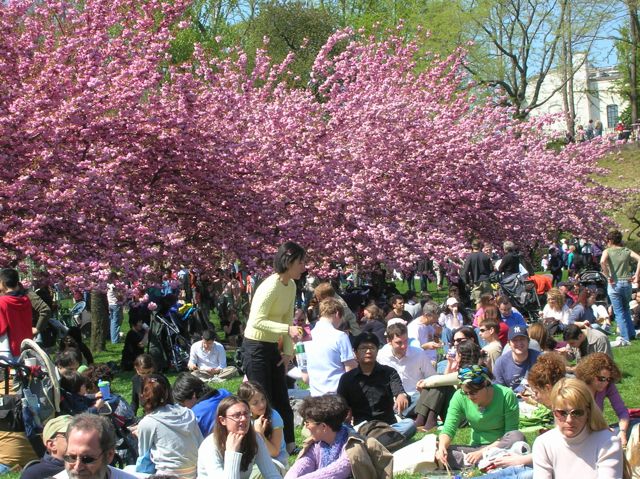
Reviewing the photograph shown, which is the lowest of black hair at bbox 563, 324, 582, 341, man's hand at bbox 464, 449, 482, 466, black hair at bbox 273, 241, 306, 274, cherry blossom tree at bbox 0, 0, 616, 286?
man's hand at bbox 464, 449, 482, 466

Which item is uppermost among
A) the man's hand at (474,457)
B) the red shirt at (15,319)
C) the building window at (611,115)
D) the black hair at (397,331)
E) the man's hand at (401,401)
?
the building window at (611,115)

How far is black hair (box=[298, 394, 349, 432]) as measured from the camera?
22.3 ft

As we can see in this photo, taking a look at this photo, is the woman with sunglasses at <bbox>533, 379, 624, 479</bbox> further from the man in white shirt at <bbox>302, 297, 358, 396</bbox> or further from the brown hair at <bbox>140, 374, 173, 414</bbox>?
the man in white shirt at <bbox>302, 297, 358, 396</bbox>

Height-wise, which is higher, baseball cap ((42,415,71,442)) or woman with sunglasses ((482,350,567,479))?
baseball cap ((42,415,71,442))

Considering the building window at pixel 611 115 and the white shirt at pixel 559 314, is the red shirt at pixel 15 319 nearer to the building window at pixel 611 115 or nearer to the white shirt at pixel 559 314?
the white shirt at pixel 559 314

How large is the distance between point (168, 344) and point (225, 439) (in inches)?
394

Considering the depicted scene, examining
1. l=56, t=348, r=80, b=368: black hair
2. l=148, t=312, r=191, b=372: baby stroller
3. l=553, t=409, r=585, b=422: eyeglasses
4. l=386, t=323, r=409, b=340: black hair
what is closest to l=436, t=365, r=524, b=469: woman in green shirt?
l=553, t=409, r=585, b=422: eyeglasses

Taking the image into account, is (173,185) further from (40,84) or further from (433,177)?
(433,177)

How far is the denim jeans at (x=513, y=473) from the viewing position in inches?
281

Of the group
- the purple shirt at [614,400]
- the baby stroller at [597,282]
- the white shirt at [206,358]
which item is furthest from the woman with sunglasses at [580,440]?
the baby stroller at [597,282]

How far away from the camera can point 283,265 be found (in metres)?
8.45

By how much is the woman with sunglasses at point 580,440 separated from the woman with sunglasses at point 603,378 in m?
2.15

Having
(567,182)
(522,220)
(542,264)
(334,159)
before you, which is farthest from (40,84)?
(542,264)

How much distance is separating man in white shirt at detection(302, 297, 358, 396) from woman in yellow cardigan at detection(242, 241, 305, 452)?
3.88 feet
